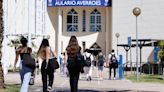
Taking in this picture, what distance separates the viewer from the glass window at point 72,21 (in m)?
61.9

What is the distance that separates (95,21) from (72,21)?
2.97 metres

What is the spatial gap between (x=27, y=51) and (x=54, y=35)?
48801mm

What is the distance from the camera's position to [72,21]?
204 feet

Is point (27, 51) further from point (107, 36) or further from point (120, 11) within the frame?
point (107, 36)

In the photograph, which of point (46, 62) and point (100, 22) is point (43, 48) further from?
point (100, 22)

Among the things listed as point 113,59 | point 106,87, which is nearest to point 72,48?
point 106,87

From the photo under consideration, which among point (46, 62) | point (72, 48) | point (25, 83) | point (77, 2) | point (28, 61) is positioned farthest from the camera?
point (77, 2)

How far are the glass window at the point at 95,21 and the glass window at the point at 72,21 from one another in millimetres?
2060

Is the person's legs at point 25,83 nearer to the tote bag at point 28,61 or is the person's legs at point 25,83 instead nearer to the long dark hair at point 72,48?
the tote bag at point 28,61

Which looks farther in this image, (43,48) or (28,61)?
(43,48)

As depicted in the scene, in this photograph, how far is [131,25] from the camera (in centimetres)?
5588

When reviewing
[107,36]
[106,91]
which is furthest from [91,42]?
[106,91]

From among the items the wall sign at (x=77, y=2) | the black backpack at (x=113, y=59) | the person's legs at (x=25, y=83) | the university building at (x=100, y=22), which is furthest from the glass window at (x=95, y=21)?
the person's legs at (x=25, y=83)

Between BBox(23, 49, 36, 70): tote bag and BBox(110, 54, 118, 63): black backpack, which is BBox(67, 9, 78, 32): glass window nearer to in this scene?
BBox(110, 54, 118, 63): black backpack
